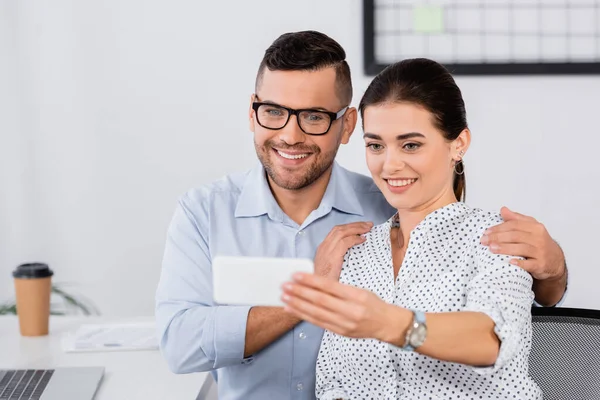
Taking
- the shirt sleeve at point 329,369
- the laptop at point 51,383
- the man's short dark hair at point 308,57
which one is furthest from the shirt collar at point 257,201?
the laptop at point 51,383

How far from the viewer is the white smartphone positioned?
113cm

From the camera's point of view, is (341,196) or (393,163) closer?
(393,163)

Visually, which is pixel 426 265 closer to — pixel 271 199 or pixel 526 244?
pixel 526 244

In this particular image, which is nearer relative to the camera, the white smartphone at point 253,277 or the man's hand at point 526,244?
the white smartphone at point 253,277

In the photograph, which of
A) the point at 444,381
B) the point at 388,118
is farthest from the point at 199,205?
the point at 444,381

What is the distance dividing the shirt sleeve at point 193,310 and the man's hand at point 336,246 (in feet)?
0.59

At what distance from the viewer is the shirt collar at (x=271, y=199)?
1891mm

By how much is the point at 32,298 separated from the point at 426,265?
1.10 m

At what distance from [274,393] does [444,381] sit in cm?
47

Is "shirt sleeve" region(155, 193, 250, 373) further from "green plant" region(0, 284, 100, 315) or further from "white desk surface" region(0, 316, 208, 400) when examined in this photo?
"green plant" region(0, 284, 100, 315)

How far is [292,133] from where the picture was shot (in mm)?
1780

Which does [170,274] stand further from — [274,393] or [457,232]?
[457,232]

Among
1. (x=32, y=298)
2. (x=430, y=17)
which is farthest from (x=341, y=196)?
(x=430, y=17)

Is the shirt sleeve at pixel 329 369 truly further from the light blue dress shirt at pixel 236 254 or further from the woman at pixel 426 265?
the light blue dress shirt at pixel 236 254
